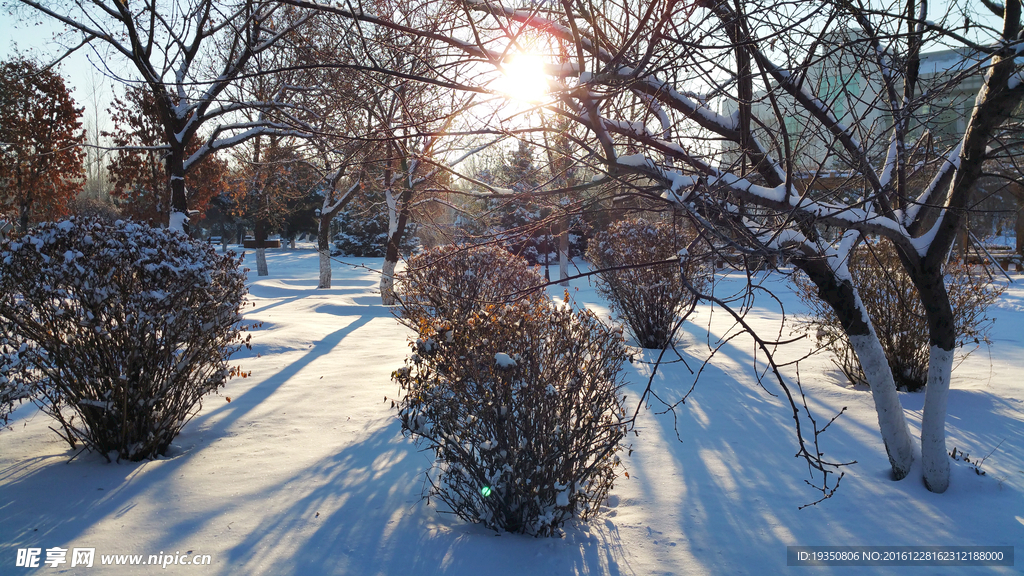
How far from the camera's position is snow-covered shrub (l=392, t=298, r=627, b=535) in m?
2.81

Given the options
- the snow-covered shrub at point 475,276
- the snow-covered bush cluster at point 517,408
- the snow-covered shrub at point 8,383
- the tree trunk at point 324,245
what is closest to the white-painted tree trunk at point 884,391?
the snow-covered bush cluster at point 517,408

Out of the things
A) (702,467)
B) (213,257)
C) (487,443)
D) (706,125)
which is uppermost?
(706,125)

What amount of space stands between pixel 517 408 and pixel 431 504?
101cm

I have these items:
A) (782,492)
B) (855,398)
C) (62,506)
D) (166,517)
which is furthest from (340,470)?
(855,398)

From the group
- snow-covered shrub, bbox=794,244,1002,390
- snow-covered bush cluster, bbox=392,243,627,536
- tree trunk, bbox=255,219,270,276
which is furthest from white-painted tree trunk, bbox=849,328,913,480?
tree trunk, bbox=255,219,270,276

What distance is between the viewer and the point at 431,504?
11.0ft

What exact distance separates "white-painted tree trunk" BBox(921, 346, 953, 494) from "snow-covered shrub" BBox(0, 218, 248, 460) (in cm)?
464

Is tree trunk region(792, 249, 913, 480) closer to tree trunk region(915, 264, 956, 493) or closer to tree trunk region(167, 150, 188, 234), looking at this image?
tree trunk region(915, 264, 956, 493)

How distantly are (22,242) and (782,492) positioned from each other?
16.2 ft

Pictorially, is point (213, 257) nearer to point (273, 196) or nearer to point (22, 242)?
point (22, 242)

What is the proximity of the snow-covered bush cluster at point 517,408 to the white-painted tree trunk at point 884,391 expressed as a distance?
5.36ft

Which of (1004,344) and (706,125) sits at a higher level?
(706,125)

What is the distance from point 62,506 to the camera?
3117mm

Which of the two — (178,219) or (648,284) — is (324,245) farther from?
(648,284)
